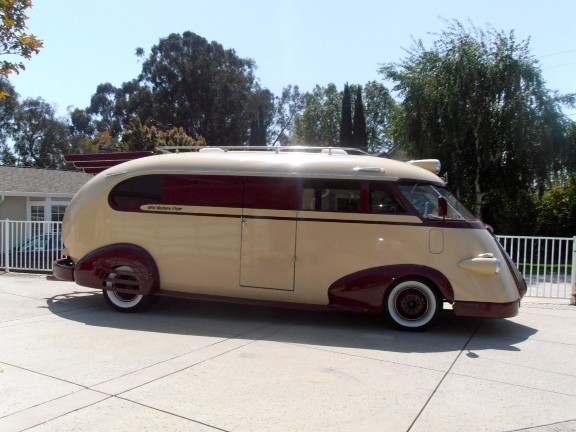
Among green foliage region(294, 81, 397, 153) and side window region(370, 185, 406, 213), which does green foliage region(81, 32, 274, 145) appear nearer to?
green foliage region(294, 81, 397, 153)

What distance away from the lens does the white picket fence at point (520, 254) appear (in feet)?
31.3

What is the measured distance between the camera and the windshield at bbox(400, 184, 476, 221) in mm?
6781

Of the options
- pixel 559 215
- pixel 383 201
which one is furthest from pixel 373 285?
pixel 559 215

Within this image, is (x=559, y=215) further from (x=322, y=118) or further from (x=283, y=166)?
(x=322, y=118)

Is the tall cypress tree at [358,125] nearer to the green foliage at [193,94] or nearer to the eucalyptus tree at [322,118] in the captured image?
the eucalyptus tree at [322,118]

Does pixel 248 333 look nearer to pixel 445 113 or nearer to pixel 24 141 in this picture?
pixel 445 113

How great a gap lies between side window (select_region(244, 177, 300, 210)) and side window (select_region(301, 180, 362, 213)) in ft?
0.55

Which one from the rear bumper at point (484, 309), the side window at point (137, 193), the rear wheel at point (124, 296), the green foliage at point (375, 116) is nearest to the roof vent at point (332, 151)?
the side window at point (137, 193)

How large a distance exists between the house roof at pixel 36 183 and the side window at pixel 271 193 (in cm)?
1771

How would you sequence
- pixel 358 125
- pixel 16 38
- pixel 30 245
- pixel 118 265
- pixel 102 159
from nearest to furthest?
pixel 16 38 → pixel 118 265 → pixel 102 159 → pixel 30 245 → pixel 358 125

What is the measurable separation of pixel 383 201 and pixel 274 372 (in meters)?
2.97

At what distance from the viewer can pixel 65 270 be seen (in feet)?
26.6

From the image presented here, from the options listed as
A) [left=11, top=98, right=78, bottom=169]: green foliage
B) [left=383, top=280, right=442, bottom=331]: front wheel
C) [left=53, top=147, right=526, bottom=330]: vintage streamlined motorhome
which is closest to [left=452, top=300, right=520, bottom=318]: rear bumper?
[left=53, top=147, right=526, bottom=330]: vintage streamlined motorhome

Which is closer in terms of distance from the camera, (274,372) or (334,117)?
(274,372)
